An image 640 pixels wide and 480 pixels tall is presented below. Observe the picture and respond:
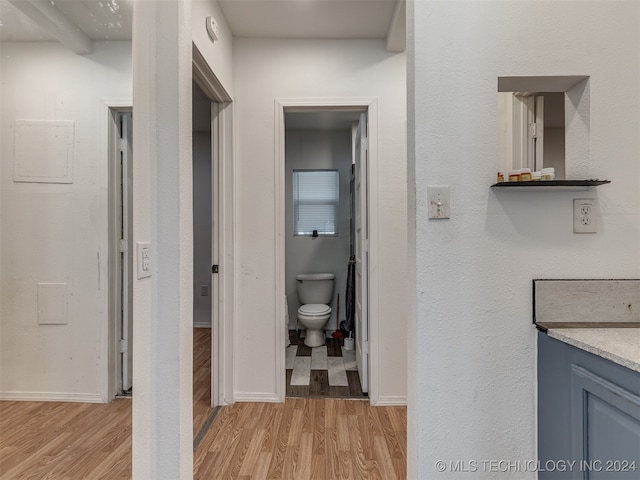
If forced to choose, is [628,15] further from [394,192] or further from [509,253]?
[394,192]

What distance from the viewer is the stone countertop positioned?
842mm

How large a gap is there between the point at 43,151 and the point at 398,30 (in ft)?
6.50

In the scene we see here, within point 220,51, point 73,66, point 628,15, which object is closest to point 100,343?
point 73,66

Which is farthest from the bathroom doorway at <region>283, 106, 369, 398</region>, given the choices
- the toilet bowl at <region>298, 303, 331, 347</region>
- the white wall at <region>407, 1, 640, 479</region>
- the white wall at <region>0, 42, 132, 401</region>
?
the white wall at <region>0, 42, 132, 401</region>

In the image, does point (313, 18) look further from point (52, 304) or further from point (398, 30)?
point (52, 304)

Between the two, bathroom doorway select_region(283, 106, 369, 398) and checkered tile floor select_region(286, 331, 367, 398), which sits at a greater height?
bathroom doorway select_region(283, 106, 369, 398)

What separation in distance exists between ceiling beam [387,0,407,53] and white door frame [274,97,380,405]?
1.16ft

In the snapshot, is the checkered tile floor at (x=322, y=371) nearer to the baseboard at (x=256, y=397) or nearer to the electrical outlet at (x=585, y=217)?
the baseboard at (x=256, y=397)

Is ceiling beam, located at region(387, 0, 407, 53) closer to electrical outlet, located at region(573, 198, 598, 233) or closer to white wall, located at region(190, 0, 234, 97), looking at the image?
white wall, located at region(190, 0, 234, 97)

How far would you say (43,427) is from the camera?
34.1 inches

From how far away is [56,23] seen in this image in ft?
2.76

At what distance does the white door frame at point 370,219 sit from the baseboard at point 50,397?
4.29ft

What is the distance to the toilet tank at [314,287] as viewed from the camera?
3799 millimetres

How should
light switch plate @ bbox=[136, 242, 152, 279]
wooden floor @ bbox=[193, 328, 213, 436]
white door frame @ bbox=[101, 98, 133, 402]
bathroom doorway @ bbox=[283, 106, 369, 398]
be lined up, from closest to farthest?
white door frame @ bbox=[101, 98, 133, 402] → light switch plate @ bbox=[136, 242, 152, 279] → wooden floor @ bbox=[193, 328, 213, 436] → bathroom doorway @ bbox=[283, 106, 369, 398]
